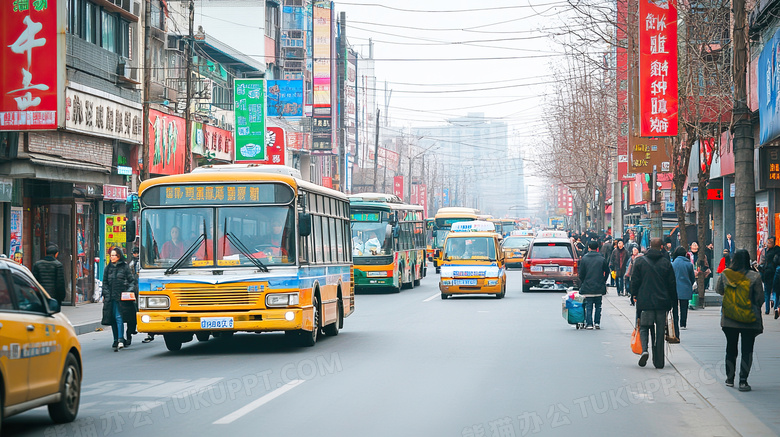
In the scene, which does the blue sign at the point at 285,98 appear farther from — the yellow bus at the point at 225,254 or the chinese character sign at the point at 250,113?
the yellow bus at the point at 225,254

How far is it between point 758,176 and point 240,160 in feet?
83.8

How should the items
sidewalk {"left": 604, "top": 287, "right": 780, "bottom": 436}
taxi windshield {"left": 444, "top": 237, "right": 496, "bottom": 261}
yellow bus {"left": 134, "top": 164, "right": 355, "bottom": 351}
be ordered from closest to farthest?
sidewalk {"left": 604, "top": 287, "right": 780, "bottom": 436}, yellow bus {"left": 134, "top": 164, "right": 355, "bottom": 351}, taxi windshield {"left": 444, "top": 237, "right": 496, "bottom": 261}

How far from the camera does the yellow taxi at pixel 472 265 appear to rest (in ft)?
107

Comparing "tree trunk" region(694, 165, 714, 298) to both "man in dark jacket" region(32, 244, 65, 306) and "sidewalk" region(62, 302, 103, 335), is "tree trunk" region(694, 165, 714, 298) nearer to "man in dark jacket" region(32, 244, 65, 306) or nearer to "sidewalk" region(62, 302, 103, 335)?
"sidewalk" region(62, 302, 103, 335)

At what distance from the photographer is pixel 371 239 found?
36.4m

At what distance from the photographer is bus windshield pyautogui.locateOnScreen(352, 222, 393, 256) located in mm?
36094

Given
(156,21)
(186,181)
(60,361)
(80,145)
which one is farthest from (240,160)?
(60,361)

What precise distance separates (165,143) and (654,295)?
27.1m

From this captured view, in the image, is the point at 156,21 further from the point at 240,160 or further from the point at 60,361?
the point at 60,361

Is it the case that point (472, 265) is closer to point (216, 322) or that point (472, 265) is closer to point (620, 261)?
point (620, 261)

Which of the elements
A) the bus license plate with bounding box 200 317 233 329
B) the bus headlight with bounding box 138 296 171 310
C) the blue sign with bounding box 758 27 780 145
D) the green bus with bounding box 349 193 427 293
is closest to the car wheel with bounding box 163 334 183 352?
the bus headlight with bounding box 138 296 171 310

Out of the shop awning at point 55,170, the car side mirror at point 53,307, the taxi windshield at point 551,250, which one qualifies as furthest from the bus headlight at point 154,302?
the taxi windshield at point 551,250

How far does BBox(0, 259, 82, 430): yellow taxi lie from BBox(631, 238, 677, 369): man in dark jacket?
25.6 feet

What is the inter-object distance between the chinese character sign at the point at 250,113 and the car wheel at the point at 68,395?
118 feet
